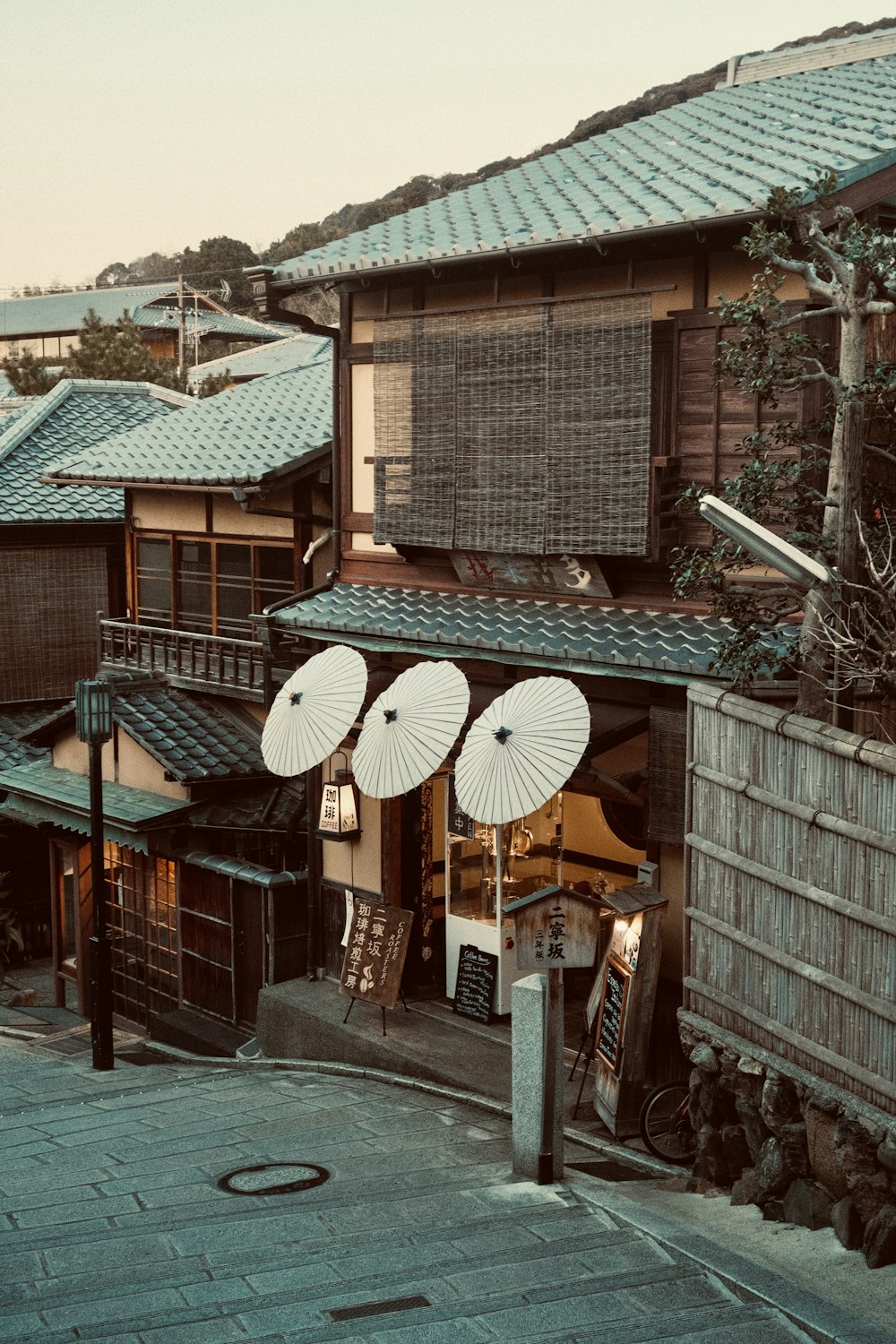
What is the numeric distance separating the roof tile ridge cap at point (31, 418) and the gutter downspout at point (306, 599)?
38.6 feet

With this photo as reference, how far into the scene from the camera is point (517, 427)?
45.2 feet

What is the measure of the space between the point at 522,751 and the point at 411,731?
1.64m

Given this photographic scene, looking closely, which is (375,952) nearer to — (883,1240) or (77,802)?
(77,802)

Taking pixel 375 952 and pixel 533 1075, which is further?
pixel 375 952

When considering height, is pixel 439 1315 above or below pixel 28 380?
below

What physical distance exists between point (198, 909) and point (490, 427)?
803 cm

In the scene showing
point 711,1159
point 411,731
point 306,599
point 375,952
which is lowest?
point 375,952

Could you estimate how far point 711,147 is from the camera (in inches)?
544

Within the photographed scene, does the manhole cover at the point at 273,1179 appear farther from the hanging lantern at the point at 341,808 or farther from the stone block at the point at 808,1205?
the hanging lantern at the point at 341,808

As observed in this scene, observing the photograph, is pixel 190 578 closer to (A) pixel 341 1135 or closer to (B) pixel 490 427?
(B) pixel 490 427

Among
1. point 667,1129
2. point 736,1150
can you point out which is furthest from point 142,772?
point 736,1150

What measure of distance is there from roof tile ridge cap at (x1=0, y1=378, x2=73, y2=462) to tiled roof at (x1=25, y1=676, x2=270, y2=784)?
7.78m

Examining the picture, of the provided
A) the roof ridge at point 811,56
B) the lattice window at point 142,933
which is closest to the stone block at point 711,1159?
the lattice window at point 142,933

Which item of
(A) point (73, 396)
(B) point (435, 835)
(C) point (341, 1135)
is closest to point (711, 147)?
(B) point (435, 835)
